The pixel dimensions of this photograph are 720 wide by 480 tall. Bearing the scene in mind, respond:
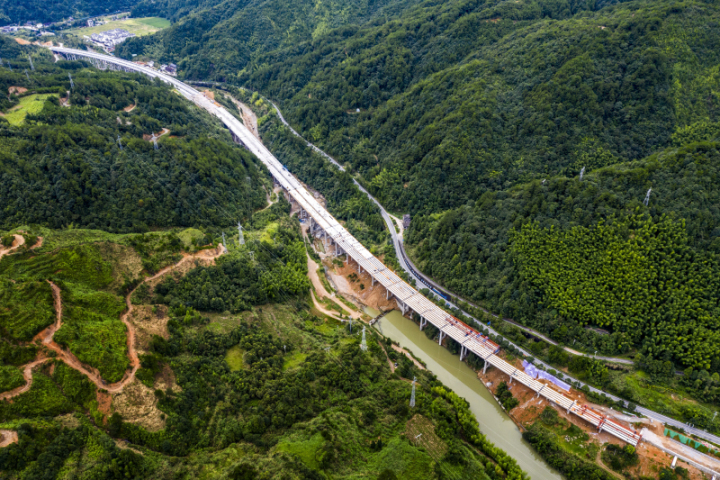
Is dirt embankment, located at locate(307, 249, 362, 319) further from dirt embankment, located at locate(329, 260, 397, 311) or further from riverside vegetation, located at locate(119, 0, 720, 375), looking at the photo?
riverside vegetation, located at locate(119, 0, 720, 375)

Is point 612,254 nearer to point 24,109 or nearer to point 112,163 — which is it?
point 112,163

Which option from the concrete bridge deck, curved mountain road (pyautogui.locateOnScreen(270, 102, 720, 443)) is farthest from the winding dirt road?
curved mountain road (pyautogui.locateOnScreen(270, 102, 720, 443))

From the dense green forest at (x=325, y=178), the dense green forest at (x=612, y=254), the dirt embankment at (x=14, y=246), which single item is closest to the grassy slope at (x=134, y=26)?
the dense green forest at (x=325, y=178)

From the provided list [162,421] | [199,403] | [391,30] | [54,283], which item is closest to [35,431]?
[162,421]

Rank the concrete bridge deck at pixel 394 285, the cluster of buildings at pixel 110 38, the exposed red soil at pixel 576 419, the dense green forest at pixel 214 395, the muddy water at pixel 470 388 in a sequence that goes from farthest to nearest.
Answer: the cluster of buildings at pixel 110 38, the concrete bridge deck at pixel 394 285, the muddy water at pixel 470 388, the exposed red soil at pixel 576 419, the dense green forest at pixel 214 395

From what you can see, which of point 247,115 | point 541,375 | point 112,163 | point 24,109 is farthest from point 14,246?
point 247,115

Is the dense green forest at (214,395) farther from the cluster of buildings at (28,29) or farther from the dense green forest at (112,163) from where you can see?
the cluster of buildings at (28,29)

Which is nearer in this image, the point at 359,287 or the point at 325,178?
the point at 359,287
